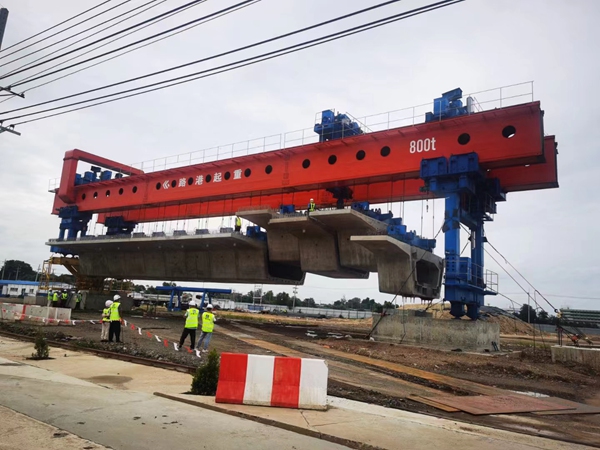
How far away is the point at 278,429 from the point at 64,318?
64.8 ft

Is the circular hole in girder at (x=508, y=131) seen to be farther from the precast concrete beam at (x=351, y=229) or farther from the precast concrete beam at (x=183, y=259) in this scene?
the precast concrete beam at (x=183, y=259)

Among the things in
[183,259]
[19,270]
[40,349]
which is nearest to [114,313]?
[40,349]

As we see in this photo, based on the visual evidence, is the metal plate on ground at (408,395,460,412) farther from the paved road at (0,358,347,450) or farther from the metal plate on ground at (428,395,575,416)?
the paved road at (0,358,347,450)

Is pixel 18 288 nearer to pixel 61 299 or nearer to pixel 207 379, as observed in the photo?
pixel 61 299

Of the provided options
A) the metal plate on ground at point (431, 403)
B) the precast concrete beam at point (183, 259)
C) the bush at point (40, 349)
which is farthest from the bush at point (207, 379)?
the precast concrete beam at point (183, 259)

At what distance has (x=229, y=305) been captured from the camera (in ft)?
291

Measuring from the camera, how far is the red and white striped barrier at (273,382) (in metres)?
7.05

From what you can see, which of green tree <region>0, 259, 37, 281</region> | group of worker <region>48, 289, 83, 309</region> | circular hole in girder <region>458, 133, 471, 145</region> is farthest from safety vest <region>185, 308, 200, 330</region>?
green tree <region>0, 259, 37, 281</region>

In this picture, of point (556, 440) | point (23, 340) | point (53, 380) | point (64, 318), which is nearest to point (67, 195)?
point (64, 318)

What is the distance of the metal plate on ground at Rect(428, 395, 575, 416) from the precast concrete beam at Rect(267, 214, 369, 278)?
50.7 ft

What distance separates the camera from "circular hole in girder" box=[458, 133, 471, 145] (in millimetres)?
20031

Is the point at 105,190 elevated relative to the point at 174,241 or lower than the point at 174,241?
elevated

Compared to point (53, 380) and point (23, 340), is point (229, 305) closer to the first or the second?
point (23, 340)

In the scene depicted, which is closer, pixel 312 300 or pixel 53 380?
pixel 53 380
